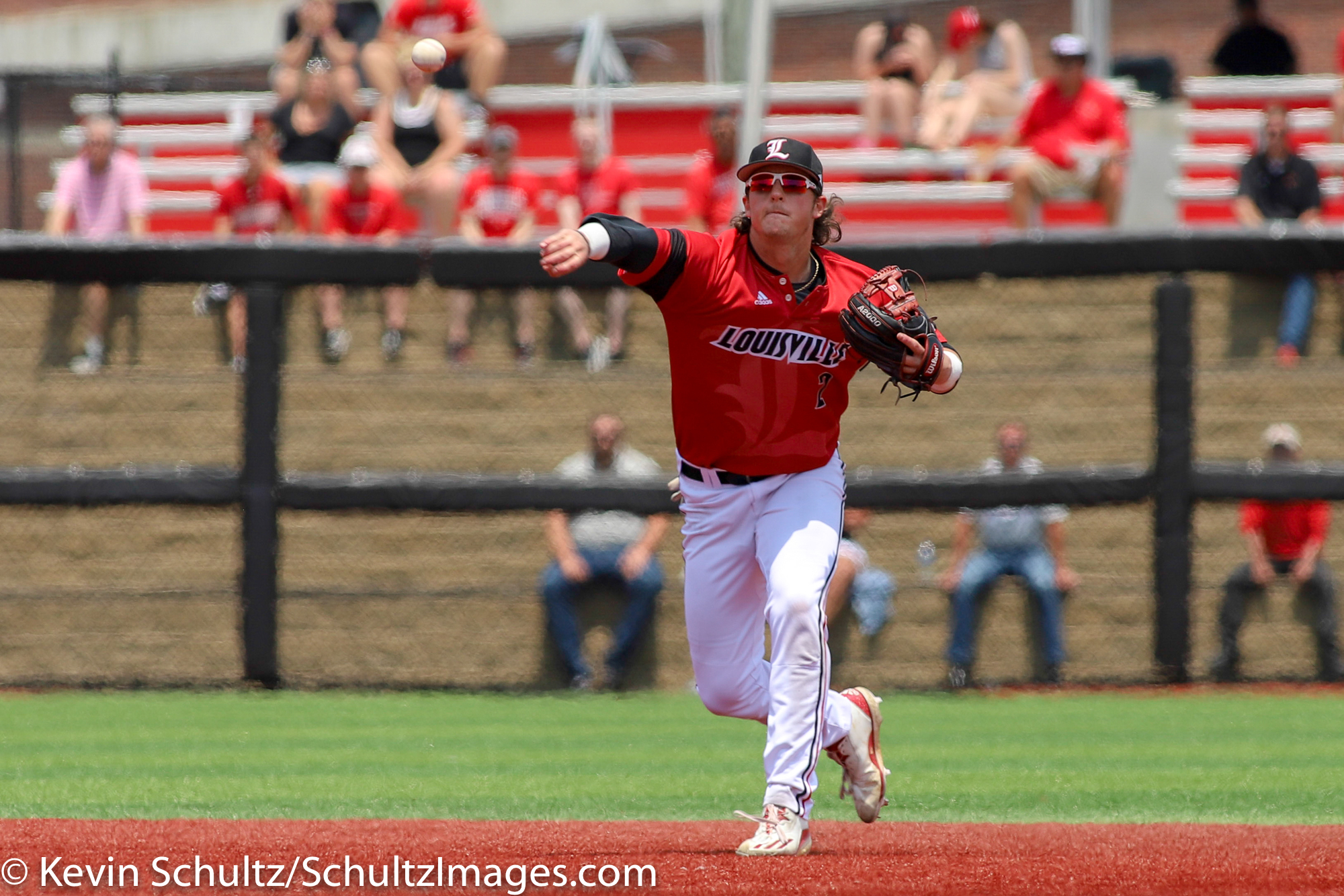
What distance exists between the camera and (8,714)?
8688 millimetres

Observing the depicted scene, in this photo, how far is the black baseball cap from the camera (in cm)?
498

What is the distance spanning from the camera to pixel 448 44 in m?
12.4

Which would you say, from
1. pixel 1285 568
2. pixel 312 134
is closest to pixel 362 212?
pixel 312 134

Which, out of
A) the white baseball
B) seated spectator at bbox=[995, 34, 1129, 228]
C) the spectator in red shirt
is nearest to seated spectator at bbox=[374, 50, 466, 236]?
the spectator in red shirt

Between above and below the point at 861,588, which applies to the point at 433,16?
above

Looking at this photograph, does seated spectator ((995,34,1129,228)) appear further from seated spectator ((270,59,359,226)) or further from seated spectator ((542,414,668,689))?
seated spectator ((270,59,359,226))

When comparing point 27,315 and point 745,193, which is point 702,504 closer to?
point 745,193

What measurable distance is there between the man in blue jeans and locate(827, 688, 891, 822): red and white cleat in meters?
4.59

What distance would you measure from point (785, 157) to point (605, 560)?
5287 mm

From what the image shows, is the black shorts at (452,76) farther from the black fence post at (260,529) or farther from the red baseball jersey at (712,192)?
the black fence post at (260,529)

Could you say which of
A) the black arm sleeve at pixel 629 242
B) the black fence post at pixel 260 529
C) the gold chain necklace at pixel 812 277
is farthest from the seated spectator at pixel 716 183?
the black arm sleeve at pixel 629 242

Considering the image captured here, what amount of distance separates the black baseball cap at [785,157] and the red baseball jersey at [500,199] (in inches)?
259

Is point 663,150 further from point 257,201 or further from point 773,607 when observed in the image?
point 773,607

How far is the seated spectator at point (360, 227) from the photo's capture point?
10625 mm
